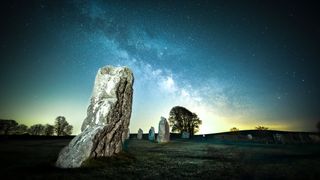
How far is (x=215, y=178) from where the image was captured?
764 centimetres

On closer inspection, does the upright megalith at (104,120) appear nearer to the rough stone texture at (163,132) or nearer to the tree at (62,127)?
the rough stone texture at (163,132)

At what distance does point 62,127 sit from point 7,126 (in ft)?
50.2

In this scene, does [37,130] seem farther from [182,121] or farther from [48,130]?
[182,121]

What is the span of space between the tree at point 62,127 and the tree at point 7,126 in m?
11.6

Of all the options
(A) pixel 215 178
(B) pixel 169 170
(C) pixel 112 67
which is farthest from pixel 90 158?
(C) pixel 112 67

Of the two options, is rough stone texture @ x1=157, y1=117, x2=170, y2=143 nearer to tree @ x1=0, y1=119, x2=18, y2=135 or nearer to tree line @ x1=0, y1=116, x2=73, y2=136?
tree line @ x1=0, y1=116, x2=73, y2=136

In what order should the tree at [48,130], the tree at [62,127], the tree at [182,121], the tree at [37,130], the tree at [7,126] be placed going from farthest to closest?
the tree at [62,127]
the tree at [37,130]
the tree at [48,130]
the tree at [182,121]
the tree at [7,126]

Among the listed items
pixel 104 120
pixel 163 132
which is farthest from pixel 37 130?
pixel 104 120

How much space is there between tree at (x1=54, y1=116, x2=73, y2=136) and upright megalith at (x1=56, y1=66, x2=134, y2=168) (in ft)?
210

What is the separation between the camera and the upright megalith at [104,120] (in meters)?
9.61

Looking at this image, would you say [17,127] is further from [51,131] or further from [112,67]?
[112,67]

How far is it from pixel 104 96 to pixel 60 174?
5735mm

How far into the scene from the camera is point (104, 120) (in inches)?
461

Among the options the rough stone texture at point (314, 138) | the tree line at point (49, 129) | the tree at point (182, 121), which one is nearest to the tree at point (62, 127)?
the tree line at point (49, 129)
